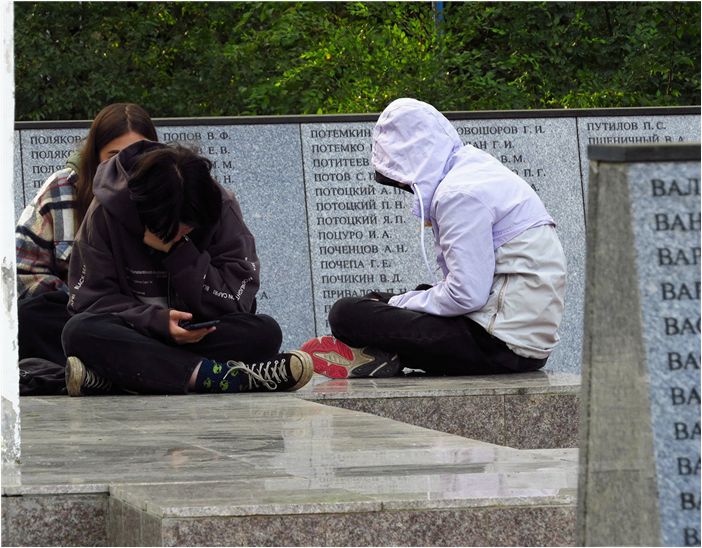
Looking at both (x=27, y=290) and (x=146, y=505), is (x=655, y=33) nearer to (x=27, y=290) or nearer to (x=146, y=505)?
(x=27, y=290)

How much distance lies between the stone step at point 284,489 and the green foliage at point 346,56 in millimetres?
7625

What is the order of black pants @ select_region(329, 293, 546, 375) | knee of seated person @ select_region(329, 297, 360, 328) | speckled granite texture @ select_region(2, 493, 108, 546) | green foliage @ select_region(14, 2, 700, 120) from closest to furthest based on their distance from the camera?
1. speckled granite texture @ select_region(2, 493, 108, 546)
2. black pants @ select_region(329, 293, 546, 375)
3. knee of seated person @ select_region(329, 297, 360, 328)
4. green foliage @ select_region(14, 2, 700, 120)

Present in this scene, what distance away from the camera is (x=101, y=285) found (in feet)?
21.8

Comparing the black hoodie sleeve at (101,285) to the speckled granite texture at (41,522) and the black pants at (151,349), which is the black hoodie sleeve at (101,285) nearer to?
the black pants at (151,349)

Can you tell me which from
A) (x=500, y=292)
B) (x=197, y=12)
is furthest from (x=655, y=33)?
(x=500, y=292)

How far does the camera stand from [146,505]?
3475mm

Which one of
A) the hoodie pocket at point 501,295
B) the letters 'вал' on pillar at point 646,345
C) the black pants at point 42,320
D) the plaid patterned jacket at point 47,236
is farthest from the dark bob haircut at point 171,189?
the letters 'вал' on pillar at point 646,345

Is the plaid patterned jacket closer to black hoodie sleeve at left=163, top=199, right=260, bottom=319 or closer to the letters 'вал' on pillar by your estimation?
black hoodie sleeve at left=163, top=199, right=260, bottom=319

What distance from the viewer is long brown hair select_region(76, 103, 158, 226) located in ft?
23.3

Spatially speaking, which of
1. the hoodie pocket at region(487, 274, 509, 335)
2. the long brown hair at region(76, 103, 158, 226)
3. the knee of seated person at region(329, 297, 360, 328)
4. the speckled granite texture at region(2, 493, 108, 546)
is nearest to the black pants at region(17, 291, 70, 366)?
the long brown hair at region(76, 103, 158, 226)

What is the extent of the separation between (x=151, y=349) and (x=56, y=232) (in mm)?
1009

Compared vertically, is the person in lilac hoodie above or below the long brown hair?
below

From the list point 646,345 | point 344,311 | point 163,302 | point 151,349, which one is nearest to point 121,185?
point 163,302

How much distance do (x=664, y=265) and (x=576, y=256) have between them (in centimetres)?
713
